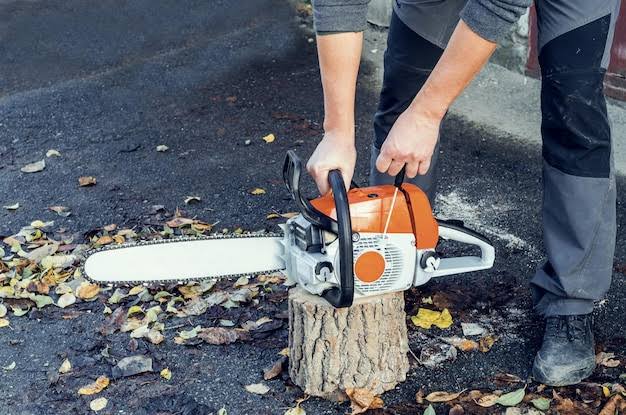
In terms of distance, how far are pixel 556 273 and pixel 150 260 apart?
46.7 inches

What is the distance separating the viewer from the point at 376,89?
4.95 metres

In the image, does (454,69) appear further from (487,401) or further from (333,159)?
(487,401)

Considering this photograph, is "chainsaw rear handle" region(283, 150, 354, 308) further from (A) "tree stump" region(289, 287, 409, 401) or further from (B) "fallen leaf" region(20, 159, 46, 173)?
(B) "fallen leaf" region(20, 159, 46, 173)

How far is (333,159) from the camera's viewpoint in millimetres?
2223

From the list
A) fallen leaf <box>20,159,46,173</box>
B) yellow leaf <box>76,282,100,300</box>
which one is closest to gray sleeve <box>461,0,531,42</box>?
yellow leaf <box>76,282,100,300</box>

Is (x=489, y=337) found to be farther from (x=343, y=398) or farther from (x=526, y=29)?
(x=526, y=29)

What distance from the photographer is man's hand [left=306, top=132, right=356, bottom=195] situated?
87.7 inches

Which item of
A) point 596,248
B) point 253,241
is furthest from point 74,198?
point 596,248

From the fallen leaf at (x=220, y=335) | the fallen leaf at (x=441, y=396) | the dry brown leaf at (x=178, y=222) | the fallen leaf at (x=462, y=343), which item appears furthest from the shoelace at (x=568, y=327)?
the dry brown leaf at (x=178, y=222)

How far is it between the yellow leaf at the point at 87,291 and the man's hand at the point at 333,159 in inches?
46.7

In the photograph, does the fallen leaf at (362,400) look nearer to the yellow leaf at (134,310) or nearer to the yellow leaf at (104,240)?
the yellow leaf at (134,310)

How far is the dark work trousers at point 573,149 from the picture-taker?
88.0 inches

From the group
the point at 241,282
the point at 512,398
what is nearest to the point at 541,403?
the point at 512,398

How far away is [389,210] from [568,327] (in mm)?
712
